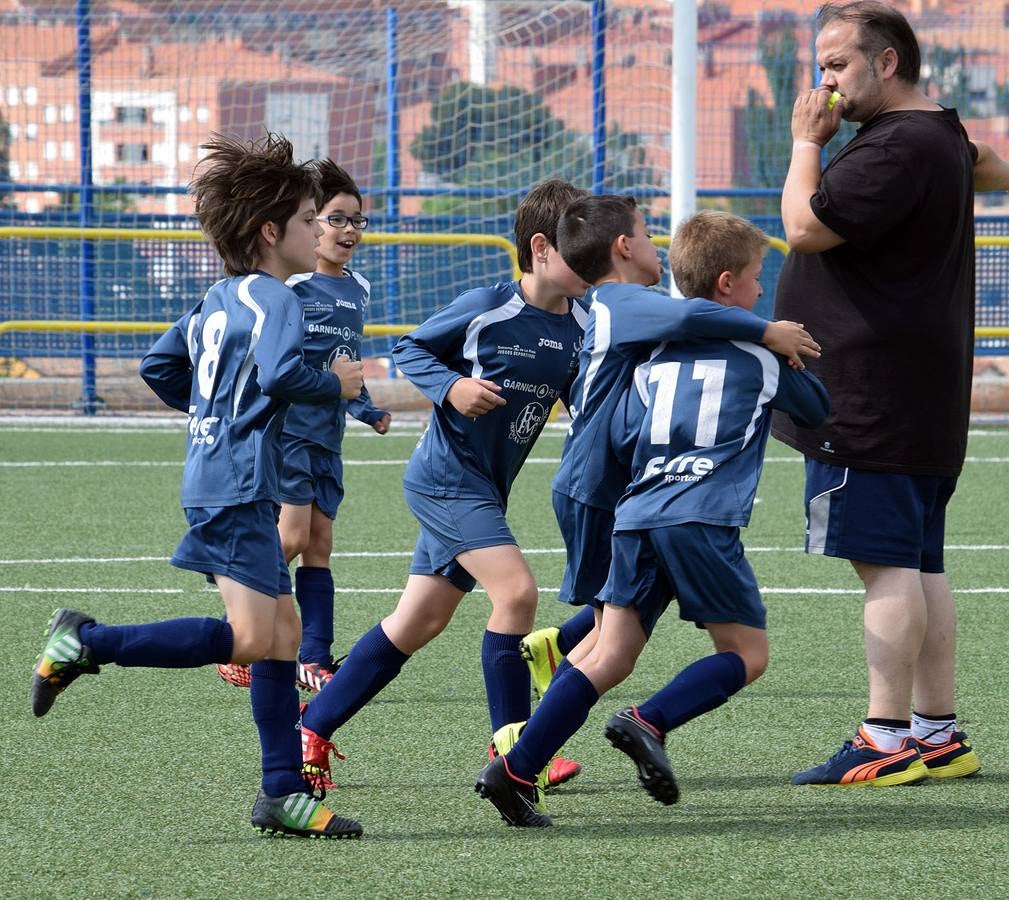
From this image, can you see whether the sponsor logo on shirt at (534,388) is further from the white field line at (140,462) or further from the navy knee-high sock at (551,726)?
the white field line at (140,462)

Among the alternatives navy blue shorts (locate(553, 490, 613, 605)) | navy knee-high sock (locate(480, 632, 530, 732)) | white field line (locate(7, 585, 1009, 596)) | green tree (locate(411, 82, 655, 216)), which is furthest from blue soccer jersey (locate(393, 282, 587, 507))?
green tree (locate(411, 82, 655, 216))

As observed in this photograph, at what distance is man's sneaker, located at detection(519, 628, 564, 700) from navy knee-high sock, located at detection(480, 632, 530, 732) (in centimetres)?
38

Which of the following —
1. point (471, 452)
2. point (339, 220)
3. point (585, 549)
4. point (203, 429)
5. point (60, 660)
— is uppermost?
point (339, 220)

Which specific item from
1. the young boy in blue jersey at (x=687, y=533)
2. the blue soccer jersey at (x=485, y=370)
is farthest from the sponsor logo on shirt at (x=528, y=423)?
the young boy in blue jersey at (x=687, y=533)

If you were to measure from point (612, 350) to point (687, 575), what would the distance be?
54cm

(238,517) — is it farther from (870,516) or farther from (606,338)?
(870,516)

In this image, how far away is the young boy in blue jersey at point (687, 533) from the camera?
11.4ft

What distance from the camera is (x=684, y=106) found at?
30.6ft

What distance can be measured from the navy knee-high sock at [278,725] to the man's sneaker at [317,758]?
11.3 inches

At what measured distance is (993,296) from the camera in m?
13.4

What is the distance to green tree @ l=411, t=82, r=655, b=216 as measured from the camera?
46.0 feet

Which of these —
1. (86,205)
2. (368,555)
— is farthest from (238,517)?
(86,205)

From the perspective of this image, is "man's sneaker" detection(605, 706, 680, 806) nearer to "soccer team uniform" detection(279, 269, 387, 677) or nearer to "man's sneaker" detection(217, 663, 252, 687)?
"man's sneaker" detection(217, 663, 252, 687)

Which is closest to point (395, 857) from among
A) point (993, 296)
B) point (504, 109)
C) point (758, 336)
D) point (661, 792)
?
point (661, 792)
